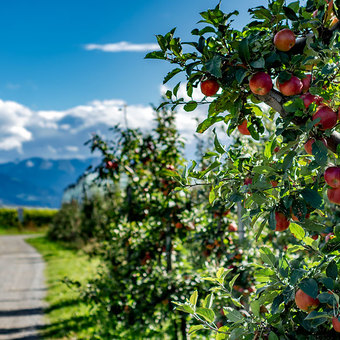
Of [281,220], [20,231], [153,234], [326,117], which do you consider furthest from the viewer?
[20,231]

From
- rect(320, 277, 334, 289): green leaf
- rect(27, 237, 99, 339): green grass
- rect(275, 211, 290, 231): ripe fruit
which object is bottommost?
rect(27, 237, 99, 339): green grass

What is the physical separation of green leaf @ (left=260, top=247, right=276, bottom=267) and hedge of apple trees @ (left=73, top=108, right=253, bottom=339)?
82.7 inches

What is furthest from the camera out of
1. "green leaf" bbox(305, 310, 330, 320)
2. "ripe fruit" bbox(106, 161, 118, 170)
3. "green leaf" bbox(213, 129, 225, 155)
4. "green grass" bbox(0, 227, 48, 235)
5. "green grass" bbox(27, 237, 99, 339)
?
"green grass" bbox(0, 227, 48, 235)

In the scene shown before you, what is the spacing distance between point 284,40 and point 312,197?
1.69ft

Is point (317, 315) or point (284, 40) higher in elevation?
point (284, 40)

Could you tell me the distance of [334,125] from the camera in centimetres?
120

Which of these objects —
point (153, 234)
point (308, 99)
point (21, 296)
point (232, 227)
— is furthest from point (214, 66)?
point (21, 296)

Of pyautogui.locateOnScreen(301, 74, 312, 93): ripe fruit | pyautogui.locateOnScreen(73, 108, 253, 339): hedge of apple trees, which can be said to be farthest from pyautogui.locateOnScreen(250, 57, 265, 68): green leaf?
pyautogui.locateOnScreen(73, 108, 253, 339): hedge of apple trees

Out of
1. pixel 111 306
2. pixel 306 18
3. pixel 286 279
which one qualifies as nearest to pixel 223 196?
pixel 286 279

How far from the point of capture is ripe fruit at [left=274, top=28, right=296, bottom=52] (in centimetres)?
121

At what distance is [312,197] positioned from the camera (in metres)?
1.17

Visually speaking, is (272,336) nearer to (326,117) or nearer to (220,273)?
(220,273)

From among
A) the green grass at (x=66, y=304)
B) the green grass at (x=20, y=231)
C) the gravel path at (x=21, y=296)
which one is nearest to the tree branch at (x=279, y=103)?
the green grass at (x=66, y=304)

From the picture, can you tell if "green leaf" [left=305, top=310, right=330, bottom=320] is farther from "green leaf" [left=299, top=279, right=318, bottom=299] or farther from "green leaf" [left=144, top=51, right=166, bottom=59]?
"green leaf" [left=144, top=51, right=166, bottom=59]
